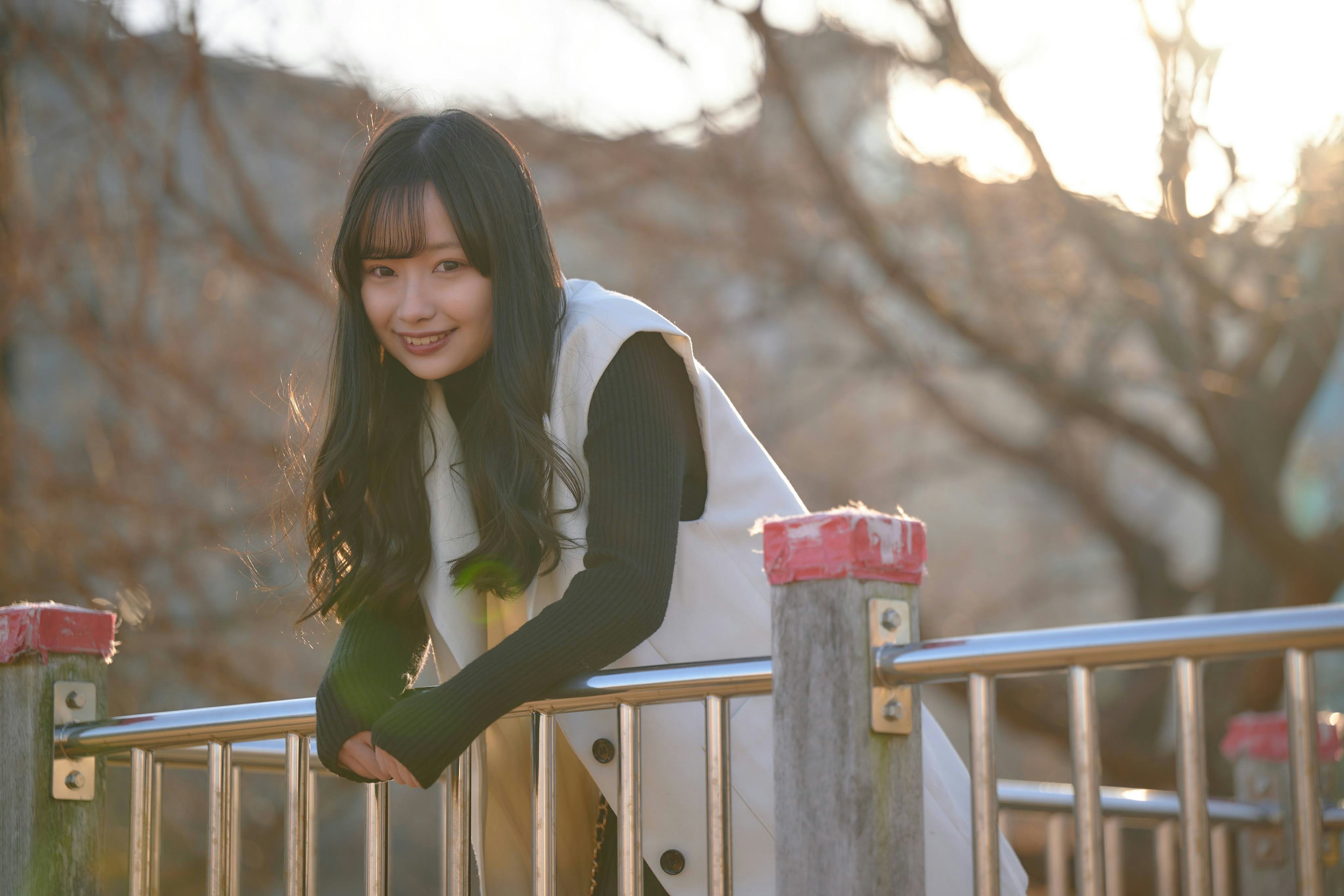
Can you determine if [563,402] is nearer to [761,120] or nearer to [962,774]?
[962,774]

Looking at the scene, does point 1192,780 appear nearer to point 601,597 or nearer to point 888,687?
point 888,687

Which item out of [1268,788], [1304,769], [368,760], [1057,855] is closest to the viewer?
[1304,769]

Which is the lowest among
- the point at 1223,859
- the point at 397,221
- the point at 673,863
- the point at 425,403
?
the point at 1223,859

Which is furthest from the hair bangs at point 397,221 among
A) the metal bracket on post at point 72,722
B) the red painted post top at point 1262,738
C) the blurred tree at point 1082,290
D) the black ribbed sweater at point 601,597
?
the blurred tree at point 1082,290

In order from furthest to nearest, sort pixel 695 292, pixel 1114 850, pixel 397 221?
pixel 695 292 < pixel 1114 850 < pixel 397 221

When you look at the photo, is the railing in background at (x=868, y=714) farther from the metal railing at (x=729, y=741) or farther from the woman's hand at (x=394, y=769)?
the woman's hand at (x=394, y=769)

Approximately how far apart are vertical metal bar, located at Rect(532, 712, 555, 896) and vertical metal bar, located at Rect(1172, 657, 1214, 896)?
2.95 ft

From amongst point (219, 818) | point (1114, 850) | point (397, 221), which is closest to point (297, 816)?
point (219, 818)

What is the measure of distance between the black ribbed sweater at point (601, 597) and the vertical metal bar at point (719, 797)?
0.15 meters

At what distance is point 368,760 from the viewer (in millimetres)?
2066

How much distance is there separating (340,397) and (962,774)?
119 centimetres

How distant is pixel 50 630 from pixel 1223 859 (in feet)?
10.4

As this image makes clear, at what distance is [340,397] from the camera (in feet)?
7.79

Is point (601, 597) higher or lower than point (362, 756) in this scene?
higher
